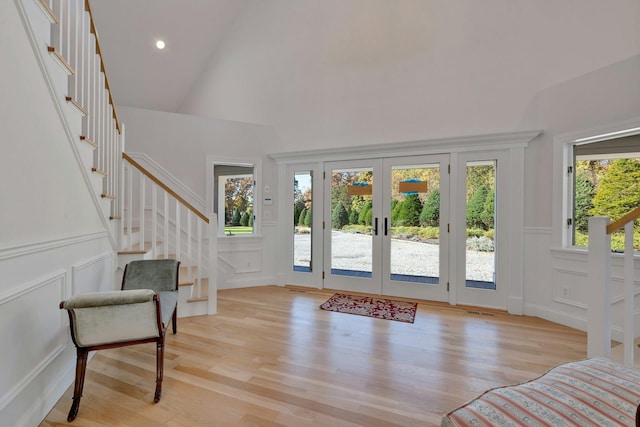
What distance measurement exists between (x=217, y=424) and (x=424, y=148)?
385 cm

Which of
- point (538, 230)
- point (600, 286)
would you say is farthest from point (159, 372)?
point (538, 230)

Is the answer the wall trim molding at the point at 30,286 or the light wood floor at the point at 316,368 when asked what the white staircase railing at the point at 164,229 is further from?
the wall trim molding at the point at 30,286

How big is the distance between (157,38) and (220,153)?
92.9 inches

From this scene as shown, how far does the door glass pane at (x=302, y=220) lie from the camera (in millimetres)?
4906

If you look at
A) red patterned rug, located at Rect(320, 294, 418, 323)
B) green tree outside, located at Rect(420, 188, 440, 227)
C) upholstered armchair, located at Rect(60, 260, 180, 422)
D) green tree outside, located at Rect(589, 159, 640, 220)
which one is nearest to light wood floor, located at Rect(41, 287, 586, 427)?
red patterned rug, located at Rect(320, 294, 418, 323)

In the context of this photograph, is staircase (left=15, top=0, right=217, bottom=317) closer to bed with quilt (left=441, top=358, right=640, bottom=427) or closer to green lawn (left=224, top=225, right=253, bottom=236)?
green lawn (left=224, top=225, right=253, bottom=236)

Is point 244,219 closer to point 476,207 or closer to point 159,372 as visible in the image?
point 159,372

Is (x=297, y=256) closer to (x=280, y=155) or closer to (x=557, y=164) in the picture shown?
(x=280, y=155)

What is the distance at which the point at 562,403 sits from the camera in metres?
1.09

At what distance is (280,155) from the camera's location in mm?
4883

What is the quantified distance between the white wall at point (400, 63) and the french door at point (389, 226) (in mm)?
521

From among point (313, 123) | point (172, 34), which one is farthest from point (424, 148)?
point (172, 34)

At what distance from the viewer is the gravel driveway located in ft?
12.9

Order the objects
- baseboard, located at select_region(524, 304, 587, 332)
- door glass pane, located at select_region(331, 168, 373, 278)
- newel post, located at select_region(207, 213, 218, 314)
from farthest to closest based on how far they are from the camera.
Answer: door glass pane, located at select_region(331, 168, 373, 278), newel post, located at select_region(207, 213, 218, 314), baseboard, located at select_region(524, 304, 587, 332)
